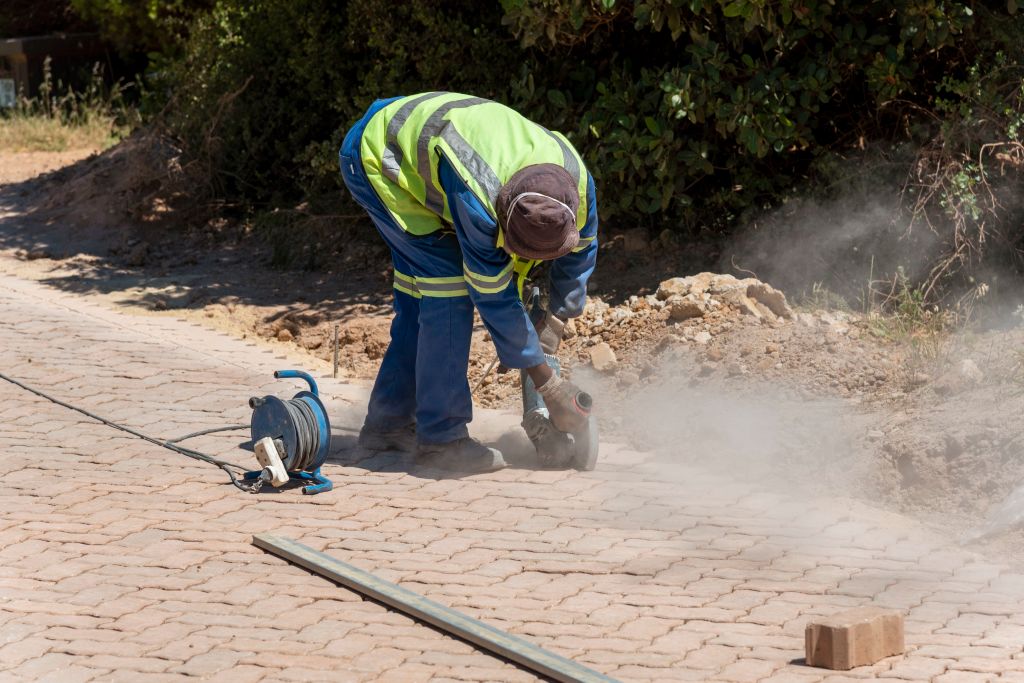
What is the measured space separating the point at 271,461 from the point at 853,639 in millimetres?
2781

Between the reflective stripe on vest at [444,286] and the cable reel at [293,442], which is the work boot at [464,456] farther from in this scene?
the reflective stripe on vest at [444,286]

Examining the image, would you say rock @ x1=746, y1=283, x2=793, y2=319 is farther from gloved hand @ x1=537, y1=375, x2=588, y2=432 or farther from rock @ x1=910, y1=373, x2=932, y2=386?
gloved hand @ x1=537, y1=375, x2=588, y2=432

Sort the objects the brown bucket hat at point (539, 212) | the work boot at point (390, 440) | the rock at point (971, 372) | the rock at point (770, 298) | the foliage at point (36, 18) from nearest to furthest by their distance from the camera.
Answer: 1. the brown bucket hat at point (539, 212)
2. the rock at point (971, 372)
3. the work boot at point (390, 440)
4. the rock at point (770, 298)
5. the foliage at point (36, 18)

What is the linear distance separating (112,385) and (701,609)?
4247 mm

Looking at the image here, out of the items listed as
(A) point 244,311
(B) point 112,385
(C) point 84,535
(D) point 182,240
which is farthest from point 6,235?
(C) point 84,535

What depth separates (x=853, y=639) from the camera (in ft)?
13.4

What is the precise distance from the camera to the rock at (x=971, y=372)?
21.2ft

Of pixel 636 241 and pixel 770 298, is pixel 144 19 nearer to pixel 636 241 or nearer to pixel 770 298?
pixel 636 241

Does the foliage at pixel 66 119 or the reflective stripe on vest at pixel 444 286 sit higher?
the foliage at pixel 66 119

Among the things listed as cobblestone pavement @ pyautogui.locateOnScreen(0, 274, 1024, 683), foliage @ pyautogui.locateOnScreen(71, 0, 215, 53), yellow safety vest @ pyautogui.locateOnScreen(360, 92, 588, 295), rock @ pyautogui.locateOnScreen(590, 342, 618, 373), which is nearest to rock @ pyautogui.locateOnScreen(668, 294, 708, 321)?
rock @ pyautogui.locateOnScreen(590, 342, 618, 373)

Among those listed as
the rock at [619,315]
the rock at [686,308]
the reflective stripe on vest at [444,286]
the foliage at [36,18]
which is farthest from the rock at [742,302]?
the foliage at [36,18]

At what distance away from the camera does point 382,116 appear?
608 centimetres

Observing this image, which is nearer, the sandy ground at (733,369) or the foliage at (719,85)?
the sandy ground at (733,369)

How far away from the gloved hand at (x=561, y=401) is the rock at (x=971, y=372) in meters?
1.97
